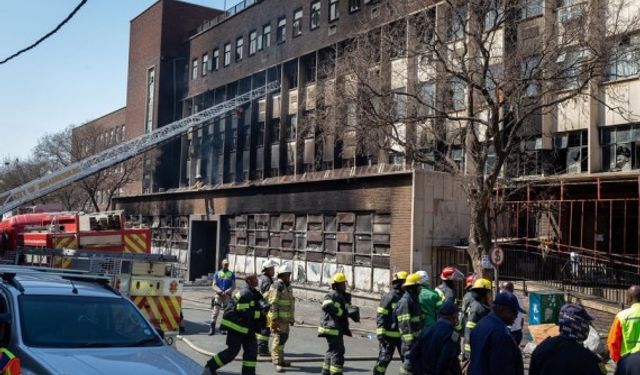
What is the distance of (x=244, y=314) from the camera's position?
30.5 ft

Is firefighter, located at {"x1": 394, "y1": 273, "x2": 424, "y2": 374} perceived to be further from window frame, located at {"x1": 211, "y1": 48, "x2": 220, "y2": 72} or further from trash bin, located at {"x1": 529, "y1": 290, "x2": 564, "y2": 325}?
window frame, located at {"x1": 211, "y1": 48, "x2": 220, "y2": 72}

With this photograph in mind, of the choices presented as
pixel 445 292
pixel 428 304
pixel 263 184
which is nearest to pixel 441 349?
pixel 428 304

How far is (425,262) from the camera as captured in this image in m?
22.0

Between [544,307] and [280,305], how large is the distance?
271 inches

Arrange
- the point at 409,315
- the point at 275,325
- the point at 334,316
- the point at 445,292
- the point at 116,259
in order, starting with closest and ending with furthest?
1. the point at 409,315
2. the point at 334,316
3. the point at 116,259
4. the point at 445,292
5. the point at 275,325

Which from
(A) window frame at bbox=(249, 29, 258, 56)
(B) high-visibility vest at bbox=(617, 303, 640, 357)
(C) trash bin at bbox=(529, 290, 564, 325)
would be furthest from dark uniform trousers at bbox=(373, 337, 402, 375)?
→ (A) window frame at bbox=(249, 29, 258, 56)

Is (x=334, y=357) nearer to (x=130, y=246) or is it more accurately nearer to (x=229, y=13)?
(x=130, y=246)

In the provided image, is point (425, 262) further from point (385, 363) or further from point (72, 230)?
point (385, 363)

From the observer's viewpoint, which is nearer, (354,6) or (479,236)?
A: (479,236)

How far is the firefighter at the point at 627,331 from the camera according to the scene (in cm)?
762

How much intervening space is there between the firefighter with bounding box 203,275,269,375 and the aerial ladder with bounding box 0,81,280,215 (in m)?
17.4

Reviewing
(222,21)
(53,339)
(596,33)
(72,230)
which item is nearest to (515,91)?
(596,33)

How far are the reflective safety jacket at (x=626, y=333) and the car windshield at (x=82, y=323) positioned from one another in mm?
5193

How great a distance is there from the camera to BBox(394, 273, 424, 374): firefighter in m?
8.96
